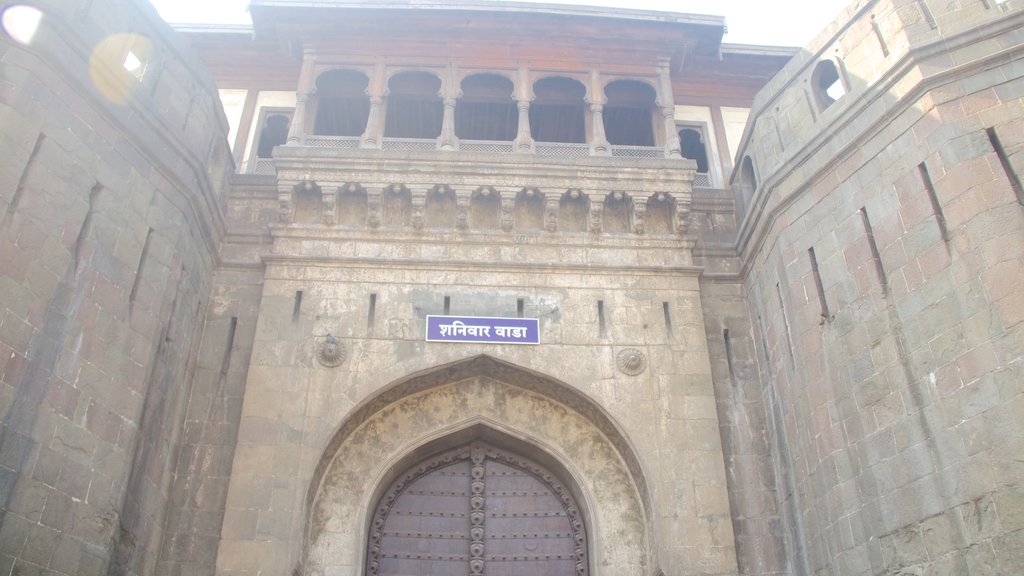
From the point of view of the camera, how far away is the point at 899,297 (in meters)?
9.00

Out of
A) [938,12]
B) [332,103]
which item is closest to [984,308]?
[938,12]

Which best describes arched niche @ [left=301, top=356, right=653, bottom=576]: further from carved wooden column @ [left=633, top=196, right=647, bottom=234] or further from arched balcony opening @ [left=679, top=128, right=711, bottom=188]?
arched balcony opening @ [left=679, top=128, right=711, bottom=188]

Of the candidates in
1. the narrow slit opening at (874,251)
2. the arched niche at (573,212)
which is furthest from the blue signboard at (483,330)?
the narrow slit opening at (874,251)

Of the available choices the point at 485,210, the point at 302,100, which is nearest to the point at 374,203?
the point at 485,210

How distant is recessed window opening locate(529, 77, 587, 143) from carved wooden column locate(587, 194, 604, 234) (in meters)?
2.44

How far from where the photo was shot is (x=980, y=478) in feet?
25.1

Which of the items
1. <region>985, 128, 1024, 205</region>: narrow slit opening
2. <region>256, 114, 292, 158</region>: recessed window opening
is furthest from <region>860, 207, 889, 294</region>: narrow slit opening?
<region>256, 114, 292, 158</region>: recessed window opening

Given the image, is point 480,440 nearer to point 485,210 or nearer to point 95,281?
point 485,210

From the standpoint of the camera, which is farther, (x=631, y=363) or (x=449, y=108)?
(x=449, y=108)

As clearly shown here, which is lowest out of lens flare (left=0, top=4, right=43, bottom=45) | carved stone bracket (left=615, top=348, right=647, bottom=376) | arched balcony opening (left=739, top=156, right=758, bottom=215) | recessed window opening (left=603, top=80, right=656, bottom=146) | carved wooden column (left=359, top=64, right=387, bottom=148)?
carved stone bracket (left=615, top=348, right=647, bottom=376)

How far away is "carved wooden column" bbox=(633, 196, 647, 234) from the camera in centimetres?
1259

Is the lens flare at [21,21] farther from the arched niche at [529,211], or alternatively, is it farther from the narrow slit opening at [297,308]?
the arched niche at [529,211]

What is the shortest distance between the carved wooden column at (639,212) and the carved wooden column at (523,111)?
6.38ft

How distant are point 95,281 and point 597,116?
8.20 m
